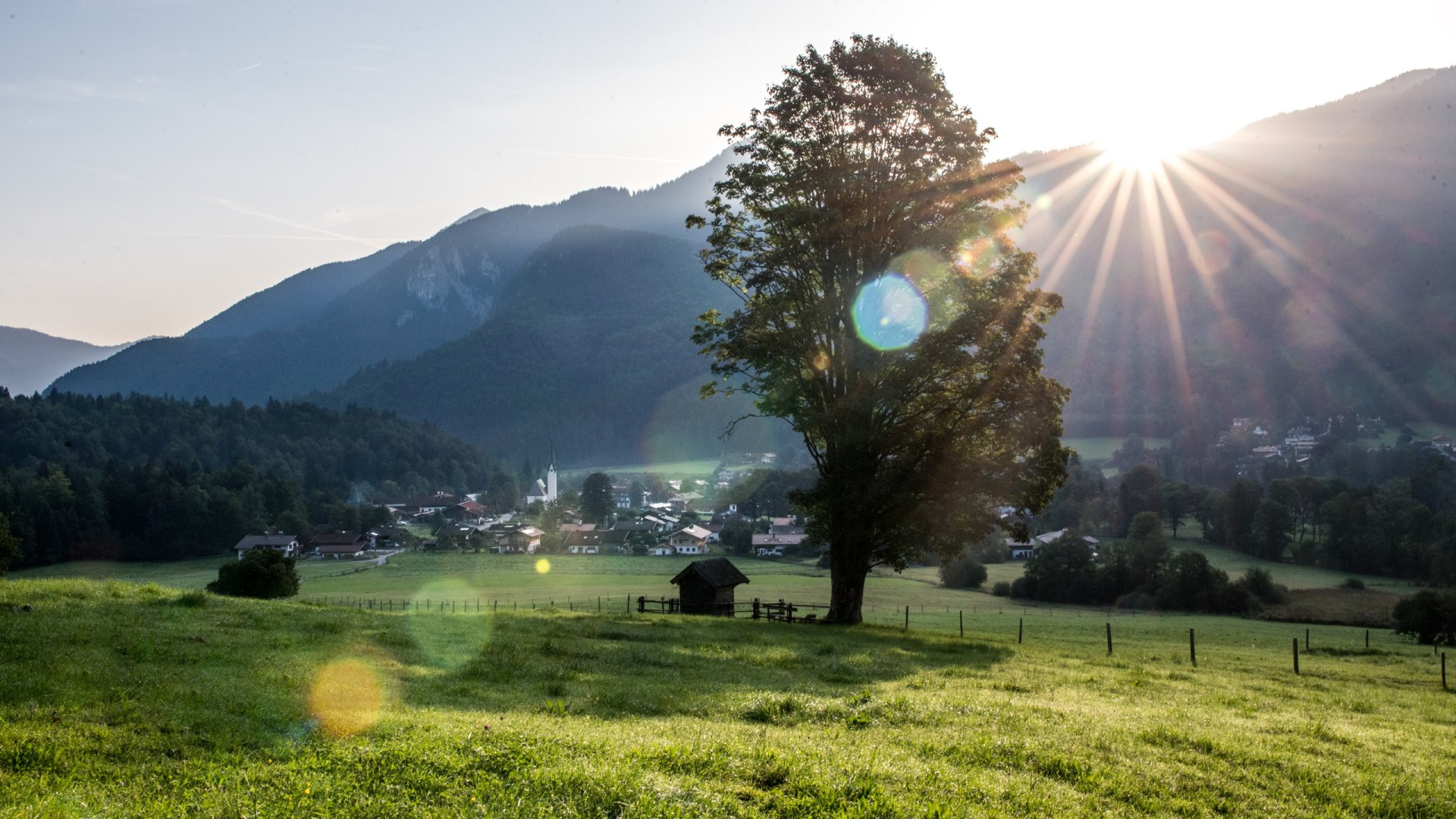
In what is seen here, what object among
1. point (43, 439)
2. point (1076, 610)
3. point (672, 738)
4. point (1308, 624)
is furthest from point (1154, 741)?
point (43, 439)

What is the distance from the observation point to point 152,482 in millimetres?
117125

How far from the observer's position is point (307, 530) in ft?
396

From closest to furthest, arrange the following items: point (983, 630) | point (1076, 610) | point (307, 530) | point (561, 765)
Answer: point (561, 765), point (983, 630), point (1076, 610), point (307, 530)

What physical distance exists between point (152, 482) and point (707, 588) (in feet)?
360

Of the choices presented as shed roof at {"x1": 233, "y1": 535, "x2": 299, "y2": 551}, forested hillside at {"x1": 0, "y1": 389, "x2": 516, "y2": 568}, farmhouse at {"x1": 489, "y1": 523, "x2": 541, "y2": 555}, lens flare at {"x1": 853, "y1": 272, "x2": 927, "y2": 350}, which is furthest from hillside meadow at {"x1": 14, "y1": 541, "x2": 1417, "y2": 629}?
lens flare at {"x1": 853, "y1": 272, "x2": 927, "y2": 350}

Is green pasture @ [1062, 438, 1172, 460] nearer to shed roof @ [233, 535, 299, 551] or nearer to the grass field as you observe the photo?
shed roof @ [233, 535, 299, 551]

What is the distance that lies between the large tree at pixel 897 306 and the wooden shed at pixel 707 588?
1006cm

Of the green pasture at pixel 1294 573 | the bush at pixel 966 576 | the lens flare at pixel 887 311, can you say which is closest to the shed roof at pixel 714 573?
the lens flare at pixel 887 311

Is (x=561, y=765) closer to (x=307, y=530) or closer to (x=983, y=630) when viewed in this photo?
(x=983, y=630)

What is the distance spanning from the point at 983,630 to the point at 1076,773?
38938 mm

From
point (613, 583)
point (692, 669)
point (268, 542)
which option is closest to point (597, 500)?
point (268, 542)

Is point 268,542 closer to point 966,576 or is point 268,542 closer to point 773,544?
point 773,544

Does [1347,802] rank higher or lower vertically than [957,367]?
lower

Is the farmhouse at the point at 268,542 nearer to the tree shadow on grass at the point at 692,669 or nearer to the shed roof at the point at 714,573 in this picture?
the shed roof at the point at 714,573
